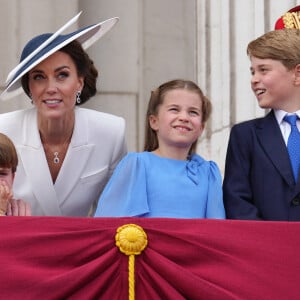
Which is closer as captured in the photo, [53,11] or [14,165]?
[14,165]

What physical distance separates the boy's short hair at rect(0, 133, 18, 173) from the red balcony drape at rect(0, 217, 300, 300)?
0.31 meters

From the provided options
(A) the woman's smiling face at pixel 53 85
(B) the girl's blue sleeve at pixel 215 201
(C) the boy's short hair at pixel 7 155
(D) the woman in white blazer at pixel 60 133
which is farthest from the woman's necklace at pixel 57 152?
(B) the girl's blue sleeve at pixel 215 201

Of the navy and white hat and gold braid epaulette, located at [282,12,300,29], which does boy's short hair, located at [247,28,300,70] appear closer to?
gold braid epaulette, located at [282,12,300,29]

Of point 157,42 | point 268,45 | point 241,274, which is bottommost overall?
point 241,274

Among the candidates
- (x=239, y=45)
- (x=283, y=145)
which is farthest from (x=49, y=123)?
(x=239, y=45)

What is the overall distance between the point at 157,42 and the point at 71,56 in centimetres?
205

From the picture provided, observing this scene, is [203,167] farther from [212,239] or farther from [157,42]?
[157,42]

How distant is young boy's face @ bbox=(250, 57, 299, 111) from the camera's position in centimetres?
452

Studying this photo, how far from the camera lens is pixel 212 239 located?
4008 mm

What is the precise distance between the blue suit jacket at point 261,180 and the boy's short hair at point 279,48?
0.74ft

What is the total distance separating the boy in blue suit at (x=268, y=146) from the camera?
14.3 feet

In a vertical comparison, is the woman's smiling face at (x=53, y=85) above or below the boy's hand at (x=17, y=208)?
above

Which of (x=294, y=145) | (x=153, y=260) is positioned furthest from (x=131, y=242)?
(x=294, y=145)

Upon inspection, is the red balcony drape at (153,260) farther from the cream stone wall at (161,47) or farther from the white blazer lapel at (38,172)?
the cream stone wall at (161,47)
